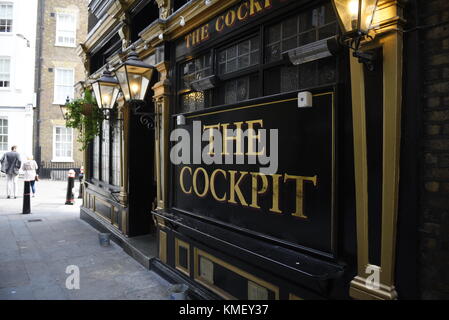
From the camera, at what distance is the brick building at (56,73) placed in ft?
73.3

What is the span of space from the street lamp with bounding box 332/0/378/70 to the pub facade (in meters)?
0.02

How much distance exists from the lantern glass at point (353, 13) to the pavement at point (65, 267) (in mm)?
3888

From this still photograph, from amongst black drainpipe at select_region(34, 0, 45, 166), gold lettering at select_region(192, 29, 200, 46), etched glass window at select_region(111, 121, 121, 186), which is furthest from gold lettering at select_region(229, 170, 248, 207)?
black drainpipe at select_region(34, 0, 45, 166)

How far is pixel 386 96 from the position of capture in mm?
2359

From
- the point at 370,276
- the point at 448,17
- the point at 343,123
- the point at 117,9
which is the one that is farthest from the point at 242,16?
the point at 117,9

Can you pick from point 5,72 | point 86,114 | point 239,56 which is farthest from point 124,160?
point 5,72

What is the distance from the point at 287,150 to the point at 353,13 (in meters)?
1.27

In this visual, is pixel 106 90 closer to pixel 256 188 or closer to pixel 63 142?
pixel 256 188

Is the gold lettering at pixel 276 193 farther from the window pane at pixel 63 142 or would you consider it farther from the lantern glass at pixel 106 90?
the window pane at pixel 63 142

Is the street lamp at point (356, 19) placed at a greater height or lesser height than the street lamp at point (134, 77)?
lesser

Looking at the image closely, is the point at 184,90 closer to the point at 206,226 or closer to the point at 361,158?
the point at 206,226

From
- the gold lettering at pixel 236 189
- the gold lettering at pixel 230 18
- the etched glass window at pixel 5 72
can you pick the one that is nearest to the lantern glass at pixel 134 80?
the gold lettering at pixel 230 18

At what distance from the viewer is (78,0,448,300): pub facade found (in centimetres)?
233

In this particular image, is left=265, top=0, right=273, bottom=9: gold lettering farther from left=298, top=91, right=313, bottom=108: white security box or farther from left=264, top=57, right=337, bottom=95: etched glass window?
left=298, top=91, right=313, bottom=108: white security box
